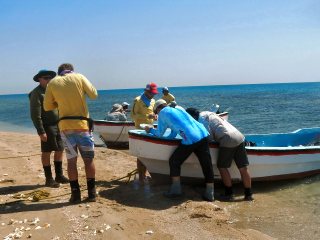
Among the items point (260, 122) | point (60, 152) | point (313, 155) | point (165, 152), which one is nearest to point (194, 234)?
point (165, 152)

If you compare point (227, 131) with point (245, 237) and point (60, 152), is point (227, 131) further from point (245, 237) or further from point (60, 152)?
point (60, 152)

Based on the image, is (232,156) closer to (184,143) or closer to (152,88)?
(184,143)

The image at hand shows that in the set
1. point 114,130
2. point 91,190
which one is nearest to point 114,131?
point 114,130

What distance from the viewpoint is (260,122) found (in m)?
23.8

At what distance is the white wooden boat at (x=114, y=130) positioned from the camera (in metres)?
13.5

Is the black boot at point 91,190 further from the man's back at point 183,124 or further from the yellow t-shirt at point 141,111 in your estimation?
the yellow t-shirt at point 141,111

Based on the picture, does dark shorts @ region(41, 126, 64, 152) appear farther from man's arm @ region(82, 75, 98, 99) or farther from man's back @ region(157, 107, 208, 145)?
man's back @ region(157, 107, 208, 145)

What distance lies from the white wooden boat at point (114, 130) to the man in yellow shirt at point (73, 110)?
7.58 metres

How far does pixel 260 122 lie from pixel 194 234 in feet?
64.5

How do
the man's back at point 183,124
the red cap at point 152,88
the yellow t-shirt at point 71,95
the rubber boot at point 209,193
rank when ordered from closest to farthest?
the yellow t-shirt at point 71,95 → the man's back at point 183,124 → the rubber boot at point 209,193 → the red cap at point 152,88

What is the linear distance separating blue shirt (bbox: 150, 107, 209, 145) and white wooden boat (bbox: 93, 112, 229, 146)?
7029mm

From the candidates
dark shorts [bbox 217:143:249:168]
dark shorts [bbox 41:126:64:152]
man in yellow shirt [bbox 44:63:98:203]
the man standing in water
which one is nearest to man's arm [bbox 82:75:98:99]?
man in yellow shirt [bbox 44:63:98:203]

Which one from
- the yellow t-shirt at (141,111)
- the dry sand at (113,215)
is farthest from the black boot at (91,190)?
the yellow t-shirt at (141,111)

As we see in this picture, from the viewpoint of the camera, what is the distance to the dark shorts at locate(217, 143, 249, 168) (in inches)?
265
